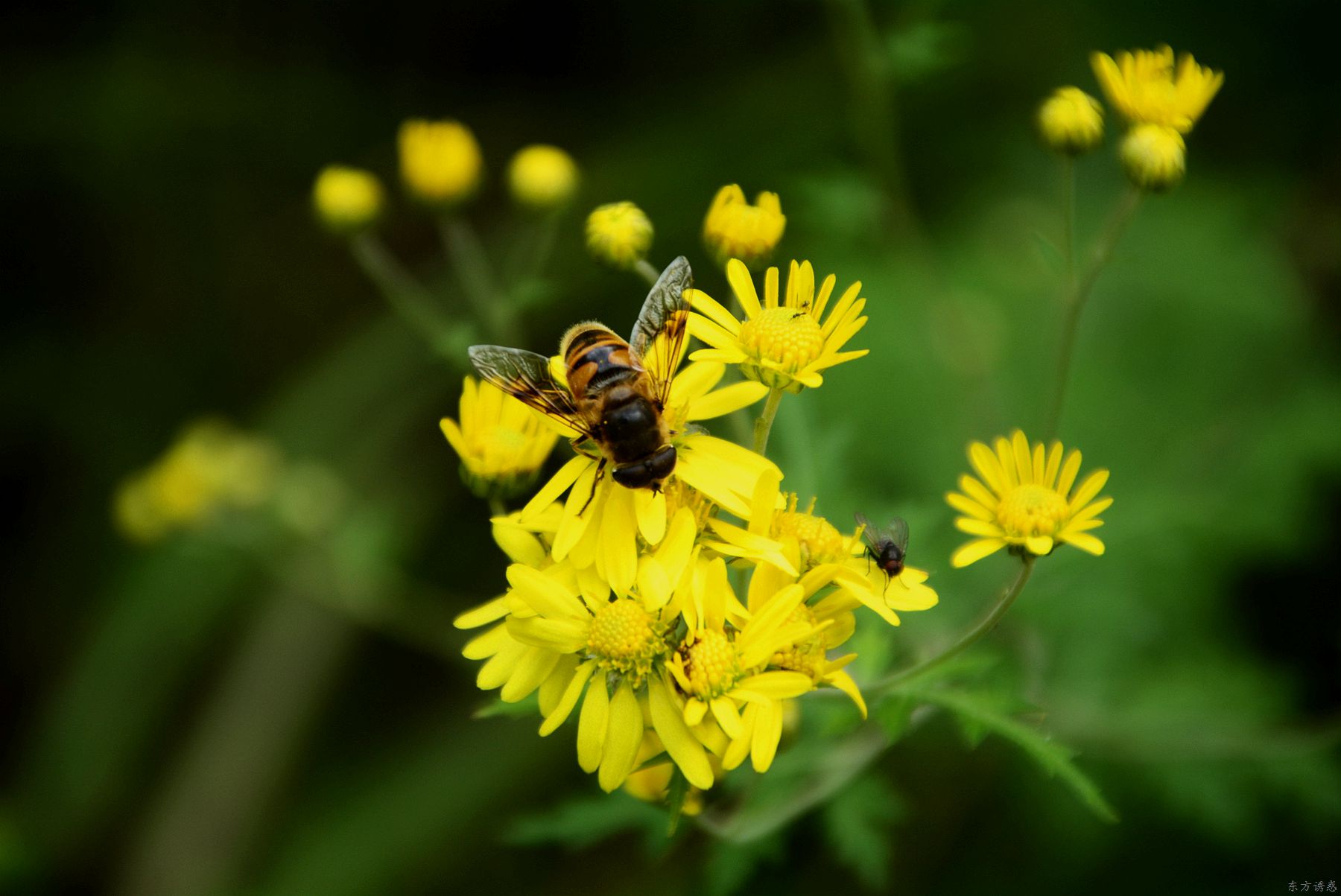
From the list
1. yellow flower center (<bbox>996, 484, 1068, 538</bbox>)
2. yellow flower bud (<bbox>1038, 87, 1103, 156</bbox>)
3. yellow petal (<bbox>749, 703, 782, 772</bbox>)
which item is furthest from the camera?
yellow flower bud (<bbox>1038, 87, 1103, 156</bbox>)

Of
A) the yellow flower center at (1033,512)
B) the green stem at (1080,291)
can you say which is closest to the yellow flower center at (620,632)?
the yellow flower center at (1033,512)

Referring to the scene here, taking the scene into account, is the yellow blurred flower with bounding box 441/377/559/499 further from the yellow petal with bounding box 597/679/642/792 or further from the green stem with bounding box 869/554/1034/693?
the green stem with bounding box 869/554/1034/693

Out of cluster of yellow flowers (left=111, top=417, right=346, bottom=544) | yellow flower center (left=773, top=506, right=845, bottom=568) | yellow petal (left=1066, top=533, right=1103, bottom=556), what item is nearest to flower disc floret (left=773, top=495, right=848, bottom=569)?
yellow flower center (left=773, top=506, right=845, bottom=568)

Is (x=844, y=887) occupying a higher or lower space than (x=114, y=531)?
lower

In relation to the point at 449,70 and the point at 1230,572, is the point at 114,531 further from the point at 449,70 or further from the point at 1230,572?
the point at 1230,572

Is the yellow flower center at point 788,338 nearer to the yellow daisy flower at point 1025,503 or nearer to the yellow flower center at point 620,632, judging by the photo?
the yellow daisy flower at point 1025,503

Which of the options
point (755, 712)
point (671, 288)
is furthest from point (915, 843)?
point (671, 288)

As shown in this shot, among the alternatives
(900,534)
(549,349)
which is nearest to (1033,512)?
(900,534)

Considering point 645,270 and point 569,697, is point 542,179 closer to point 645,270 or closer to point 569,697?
point 645,270
